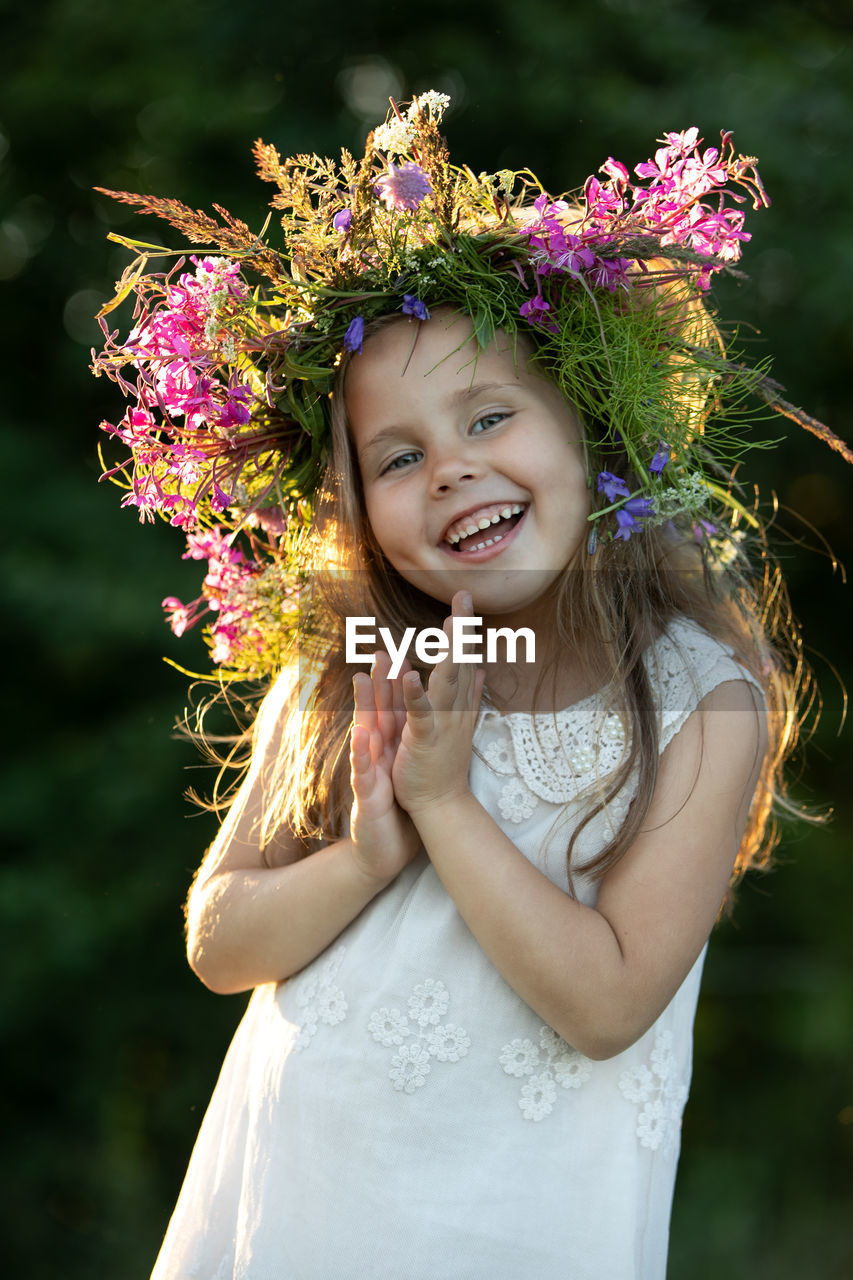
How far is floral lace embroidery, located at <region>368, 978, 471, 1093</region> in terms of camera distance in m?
1.65

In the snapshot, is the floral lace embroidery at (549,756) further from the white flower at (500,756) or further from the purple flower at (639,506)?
the purple flower at (639,506)

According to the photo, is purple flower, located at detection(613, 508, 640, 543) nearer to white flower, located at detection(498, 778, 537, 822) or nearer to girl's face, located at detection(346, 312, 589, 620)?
girl's face, located at detection(346, 312, 589, 620)

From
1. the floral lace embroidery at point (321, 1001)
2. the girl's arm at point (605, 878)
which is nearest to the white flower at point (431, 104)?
the girl's arm at point (605, 878)

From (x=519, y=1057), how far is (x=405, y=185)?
124 cm

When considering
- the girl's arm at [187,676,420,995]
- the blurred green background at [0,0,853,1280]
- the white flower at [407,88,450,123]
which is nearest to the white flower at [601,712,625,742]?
the girl's arm at [187,676,420,995]

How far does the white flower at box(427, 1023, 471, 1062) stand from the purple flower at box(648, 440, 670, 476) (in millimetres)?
845

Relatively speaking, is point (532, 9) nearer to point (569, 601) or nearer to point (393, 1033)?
point (569, 601)

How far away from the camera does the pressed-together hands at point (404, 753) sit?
5.33ft

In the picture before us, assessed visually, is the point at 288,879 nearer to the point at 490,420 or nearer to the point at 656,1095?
the point at 656,1095

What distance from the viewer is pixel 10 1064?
4.04 meters

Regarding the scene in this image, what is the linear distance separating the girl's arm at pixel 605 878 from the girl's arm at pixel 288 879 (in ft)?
0.19

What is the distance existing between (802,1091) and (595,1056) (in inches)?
125

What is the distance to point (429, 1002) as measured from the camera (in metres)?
1.68

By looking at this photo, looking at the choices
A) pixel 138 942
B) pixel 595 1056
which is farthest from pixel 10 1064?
pixel 595 1056
